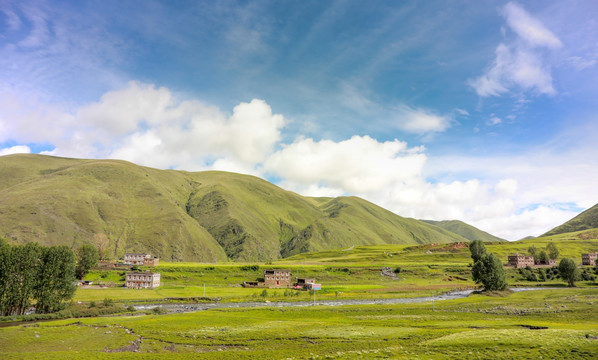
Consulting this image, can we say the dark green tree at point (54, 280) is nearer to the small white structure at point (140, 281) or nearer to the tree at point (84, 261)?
the small white structure at point (140, 281)

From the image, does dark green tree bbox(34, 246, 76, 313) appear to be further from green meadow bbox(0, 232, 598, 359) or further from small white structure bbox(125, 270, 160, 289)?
small white structure bbox(125, 270, 160, 289)

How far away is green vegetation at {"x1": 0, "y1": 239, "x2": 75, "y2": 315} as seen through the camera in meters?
88.9

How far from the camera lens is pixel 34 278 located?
9275 cm

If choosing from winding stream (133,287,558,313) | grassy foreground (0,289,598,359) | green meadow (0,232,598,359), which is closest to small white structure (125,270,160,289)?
green meadow (0,232,598,359)

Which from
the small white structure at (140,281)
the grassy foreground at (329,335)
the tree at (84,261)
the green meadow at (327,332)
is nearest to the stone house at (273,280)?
the green meadow at (327,332)

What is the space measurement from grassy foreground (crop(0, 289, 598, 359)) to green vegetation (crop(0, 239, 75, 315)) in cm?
1959

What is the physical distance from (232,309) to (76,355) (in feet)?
178

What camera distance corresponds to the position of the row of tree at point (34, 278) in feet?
292

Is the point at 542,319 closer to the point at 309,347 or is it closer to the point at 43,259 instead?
the point at 309,347

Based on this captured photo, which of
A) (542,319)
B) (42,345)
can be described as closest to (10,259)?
(42,345)

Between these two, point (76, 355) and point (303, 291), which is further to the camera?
point (303, 291)

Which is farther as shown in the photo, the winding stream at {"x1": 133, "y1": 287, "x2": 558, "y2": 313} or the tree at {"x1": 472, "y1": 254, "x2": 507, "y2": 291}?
the tree at {"x1": 472, "y1": 254, "x2": 507, "y2": 291}

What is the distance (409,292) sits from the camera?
139500 mm

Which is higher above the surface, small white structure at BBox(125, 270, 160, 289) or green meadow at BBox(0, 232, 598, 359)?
small white structure at BBox(125, 270, 160, 289)
